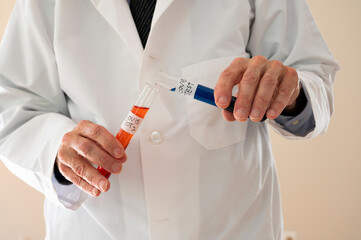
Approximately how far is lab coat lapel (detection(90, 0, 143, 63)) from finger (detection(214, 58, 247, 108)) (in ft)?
0.82

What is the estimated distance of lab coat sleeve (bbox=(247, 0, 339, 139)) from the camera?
756mm

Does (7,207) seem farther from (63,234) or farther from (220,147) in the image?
(220,147)

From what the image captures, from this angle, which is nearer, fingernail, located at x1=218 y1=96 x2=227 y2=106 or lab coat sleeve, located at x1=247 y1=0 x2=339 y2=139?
fingernail, located at x1=218 y1=96 x2=227 y2=106

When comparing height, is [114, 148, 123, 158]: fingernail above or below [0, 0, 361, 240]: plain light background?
above

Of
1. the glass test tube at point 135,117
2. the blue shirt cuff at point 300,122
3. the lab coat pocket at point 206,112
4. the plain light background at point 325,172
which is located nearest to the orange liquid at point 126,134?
the glass test tube at point 135,117

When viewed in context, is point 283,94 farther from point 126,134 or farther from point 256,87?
point 126,134

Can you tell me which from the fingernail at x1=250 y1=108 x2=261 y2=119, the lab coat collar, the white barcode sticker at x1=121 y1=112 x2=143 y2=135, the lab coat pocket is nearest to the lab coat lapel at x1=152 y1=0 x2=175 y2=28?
the lab coat collar

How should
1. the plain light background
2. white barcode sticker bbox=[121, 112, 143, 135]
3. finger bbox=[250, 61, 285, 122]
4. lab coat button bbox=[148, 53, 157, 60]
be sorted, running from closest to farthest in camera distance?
finger bbox=[250, 61, 285, 122] → white barcode sticker bbox=[121, 112, 143, 135] → lab coat button bbox=[148, 53, 157, 60] → the plain light background

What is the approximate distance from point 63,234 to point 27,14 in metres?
0.48

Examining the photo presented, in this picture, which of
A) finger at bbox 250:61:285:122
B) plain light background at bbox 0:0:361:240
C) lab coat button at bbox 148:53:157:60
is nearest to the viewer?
finger at bbox 250:61:285:122

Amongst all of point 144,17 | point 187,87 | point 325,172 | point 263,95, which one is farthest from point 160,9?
point 325,172

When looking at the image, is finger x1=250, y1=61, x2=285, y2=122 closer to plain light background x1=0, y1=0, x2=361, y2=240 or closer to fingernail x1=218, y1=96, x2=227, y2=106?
fingernail x1=218, y1=96, x2=227, y2=106

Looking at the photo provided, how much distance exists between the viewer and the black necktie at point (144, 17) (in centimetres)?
77

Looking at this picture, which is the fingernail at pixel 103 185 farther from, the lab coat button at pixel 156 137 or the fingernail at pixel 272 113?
the fingernail at pixel 272 113
